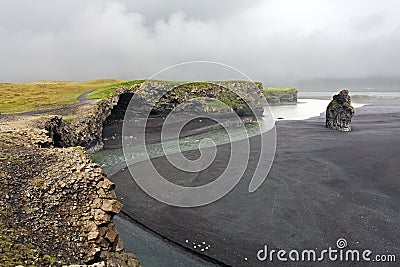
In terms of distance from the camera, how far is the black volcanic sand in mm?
19469

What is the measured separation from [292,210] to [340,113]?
45.2 metres

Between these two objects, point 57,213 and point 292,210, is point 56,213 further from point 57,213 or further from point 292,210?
point 292,210

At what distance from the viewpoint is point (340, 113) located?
6075cm

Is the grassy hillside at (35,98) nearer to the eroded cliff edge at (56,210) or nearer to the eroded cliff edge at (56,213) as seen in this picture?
the eroded cliff edge at (56,210)

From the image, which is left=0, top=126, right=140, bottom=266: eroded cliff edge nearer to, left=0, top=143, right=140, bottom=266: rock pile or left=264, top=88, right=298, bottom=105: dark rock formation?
left=0, top=143, right=140, bottom=266: rock pile

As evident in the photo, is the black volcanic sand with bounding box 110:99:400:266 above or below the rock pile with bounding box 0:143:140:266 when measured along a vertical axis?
below

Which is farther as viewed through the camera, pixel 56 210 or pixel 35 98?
pixel 35 98

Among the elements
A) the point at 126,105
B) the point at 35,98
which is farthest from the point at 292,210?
the point at 35,98

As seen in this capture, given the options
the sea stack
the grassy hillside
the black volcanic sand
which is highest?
the grassy hillside

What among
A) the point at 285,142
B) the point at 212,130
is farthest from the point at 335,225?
the point at 212,130

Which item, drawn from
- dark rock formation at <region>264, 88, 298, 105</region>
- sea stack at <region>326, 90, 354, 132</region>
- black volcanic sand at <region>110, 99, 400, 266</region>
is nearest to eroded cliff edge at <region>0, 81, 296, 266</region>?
black volcanic sand at <region>110, 99, 400, 266</region>

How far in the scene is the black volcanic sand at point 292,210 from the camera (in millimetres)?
19469

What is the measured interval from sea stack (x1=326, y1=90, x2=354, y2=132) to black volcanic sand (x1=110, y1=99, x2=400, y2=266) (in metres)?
22.4

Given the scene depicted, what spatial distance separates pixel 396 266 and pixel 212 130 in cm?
5137
